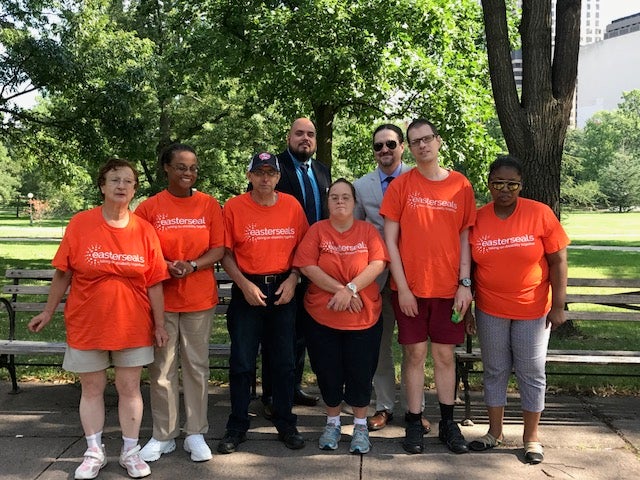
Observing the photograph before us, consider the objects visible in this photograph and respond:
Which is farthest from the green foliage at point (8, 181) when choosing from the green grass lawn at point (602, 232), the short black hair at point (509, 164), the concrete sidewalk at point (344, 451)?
the short black hair at point (509, 164)

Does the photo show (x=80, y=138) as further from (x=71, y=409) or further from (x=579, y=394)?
(x=579, y=394)

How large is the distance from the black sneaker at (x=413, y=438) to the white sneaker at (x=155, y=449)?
5.13 ft

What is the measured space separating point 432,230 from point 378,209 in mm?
659

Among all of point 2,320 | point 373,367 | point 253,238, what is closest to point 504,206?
point 373,367

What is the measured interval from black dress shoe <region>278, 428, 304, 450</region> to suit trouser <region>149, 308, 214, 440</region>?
0.55 metres

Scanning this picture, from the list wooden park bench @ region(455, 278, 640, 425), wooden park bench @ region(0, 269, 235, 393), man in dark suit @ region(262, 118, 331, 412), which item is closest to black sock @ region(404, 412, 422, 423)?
wooden park bench @ region(455, 278, 640, 425)

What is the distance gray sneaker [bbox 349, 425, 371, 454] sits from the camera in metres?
4.05

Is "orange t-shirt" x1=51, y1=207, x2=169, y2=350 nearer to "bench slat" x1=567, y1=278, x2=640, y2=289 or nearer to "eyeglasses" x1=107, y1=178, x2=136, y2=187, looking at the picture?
"eyeglasses" x1=107, y1=178, x2=136, y2=187

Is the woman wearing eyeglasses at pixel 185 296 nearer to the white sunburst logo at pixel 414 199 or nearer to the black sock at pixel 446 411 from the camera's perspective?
the white sunburst logo at pixel 414 199

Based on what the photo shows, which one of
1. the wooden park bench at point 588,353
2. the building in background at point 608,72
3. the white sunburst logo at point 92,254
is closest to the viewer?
the white sunburst logo at point 92,254

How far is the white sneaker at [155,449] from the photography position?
3.93 metres

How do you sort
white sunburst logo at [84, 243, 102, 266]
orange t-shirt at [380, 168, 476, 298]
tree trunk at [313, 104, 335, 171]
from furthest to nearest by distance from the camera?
tree trunk at [313, 104, 335, 171], orange t-shirt at [380, 168, 476, 298], white sunburst logo at [84, 243, 102, 266]

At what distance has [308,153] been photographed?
4797 millimetres

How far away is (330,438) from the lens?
4.14 metres
